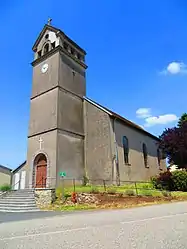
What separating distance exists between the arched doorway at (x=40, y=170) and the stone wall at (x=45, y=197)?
15.4 ft

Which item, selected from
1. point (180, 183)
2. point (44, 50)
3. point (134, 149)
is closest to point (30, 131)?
point (44, 50)

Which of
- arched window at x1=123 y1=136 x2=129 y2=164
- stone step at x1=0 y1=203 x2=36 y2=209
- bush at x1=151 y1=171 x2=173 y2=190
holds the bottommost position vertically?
stone step at x1=0 y1=203 x2=36 y2=209

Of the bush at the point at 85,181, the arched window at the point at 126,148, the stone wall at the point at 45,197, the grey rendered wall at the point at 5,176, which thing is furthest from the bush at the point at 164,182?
the grey rendered wall at the point at 5,176

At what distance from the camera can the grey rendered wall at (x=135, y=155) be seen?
901 inches

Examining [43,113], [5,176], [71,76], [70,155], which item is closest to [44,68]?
[71,76]

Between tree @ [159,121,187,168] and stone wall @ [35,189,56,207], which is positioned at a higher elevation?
tree @ [159,121,187,168]

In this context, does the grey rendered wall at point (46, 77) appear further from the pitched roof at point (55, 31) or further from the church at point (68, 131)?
the pitched roof at point (55, 31)

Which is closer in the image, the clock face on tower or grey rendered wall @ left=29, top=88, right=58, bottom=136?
grey rendered wall @ left=29, top=88, right=58, bottom=136

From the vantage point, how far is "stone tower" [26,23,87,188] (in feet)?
70.0

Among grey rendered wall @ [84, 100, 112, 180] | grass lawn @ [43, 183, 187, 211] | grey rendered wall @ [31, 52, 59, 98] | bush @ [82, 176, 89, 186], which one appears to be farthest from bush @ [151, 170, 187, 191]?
grey rendered wall @ [31, 52, 59, 98]

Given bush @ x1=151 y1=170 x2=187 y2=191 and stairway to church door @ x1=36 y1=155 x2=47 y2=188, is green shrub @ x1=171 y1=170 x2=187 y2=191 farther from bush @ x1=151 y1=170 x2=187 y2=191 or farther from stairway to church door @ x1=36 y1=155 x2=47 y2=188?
stairway to church door @ x1=36 y1=155 x2=47 y2=188

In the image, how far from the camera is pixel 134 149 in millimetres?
25750

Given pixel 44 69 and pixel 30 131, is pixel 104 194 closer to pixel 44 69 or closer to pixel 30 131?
pixel 30 131

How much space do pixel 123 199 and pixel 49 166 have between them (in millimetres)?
8166
